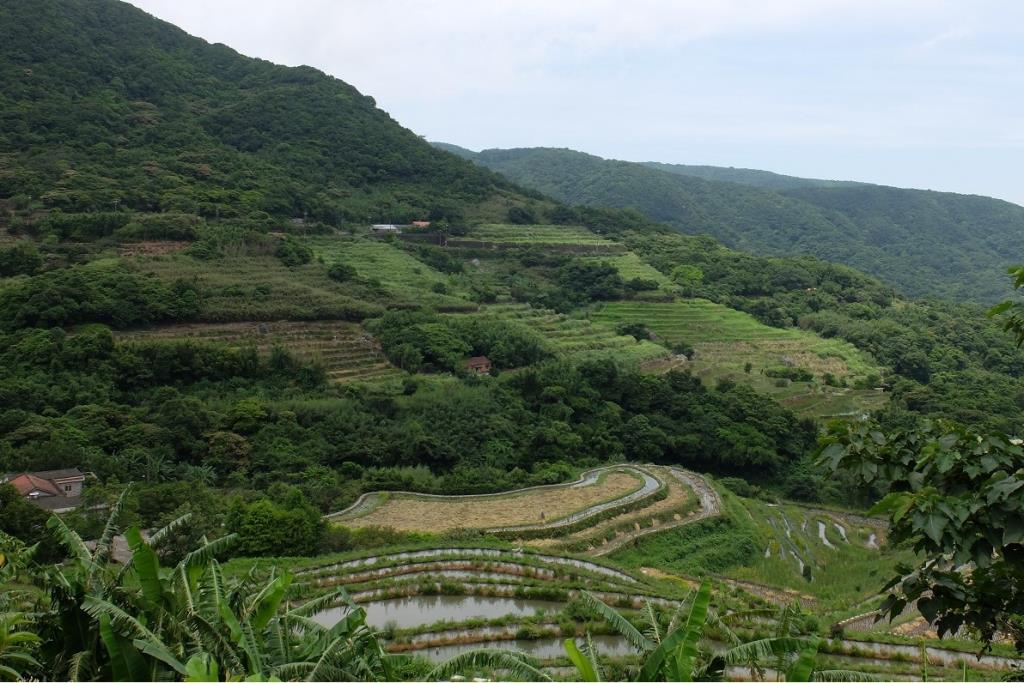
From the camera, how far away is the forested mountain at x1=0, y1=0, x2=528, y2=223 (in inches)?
1565

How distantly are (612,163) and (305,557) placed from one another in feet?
403

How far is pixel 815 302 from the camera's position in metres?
48.6

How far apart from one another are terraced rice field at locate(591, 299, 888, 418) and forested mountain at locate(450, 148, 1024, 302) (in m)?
54.3

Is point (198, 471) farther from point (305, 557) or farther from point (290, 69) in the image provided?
point (290, 69)

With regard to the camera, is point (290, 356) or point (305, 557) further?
point (290, 356)

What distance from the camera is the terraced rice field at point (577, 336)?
108ft

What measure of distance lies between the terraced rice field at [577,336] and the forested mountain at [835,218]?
209 ft

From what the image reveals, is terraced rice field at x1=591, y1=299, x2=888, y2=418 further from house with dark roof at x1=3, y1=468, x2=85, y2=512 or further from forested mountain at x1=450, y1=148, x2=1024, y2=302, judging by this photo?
forested mountain at x1=450, y1=148, x2=1024, y2=302

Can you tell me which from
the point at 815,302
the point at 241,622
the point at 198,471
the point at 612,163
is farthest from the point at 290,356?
the point at 612,163

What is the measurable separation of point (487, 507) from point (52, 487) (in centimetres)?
917

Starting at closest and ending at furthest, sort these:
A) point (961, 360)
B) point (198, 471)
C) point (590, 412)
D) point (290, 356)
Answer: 1. point (198, 471)
2. point (290, 356)
3. point (590, 412)
4. point (961, 360)

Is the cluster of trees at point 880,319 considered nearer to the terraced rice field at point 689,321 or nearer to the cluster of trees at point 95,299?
the terraced rice field at point 689,321

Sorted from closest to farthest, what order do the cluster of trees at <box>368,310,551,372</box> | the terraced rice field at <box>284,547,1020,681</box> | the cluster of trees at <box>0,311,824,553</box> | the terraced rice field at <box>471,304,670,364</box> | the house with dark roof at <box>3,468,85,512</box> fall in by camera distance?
the terraced rice field at <box>284,547,1020,681</box>, the house with dark roof at <box>3,468,85,512</box>, the cluster of trees at <box>0,311,824,553</box>, the cluster of trees at <box>368,310,551,372</box>, the terraced rice field at <box>471,304,670,364</box>

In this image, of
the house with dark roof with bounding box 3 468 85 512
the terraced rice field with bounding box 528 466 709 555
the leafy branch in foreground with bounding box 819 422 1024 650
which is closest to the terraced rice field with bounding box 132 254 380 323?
the house with dark roof with bounding box 3 468 85 512
